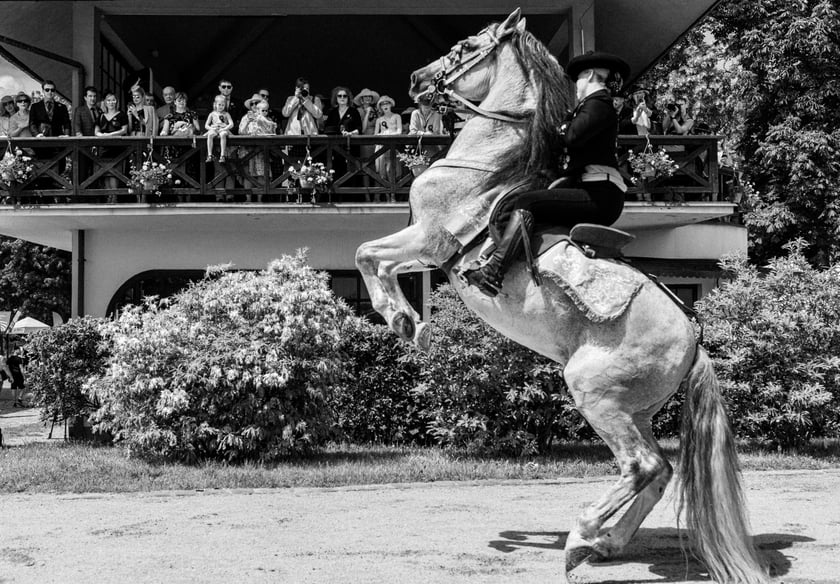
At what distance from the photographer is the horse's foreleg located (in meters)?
6.34

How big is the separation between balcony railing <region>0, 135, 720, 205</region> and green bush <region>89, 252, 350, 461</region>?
5.04m

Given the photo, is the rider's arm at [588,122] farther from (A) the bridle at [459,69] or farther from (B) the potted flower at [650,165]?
(B) the potted flower at [650,165]

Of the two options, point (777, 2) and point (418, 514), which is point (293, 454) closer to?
point (418, 514)

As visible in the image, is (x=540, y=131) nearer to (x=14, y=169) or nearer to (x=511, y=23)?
(x=511, y=23)

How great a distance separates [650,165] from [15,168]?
1132 centimetres

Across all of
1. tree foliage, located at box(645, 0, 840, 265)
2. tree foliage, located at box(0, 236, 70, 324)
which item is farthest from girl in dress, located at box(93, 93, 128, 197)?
tree foliage, located at box(0, 236, 70, 324)

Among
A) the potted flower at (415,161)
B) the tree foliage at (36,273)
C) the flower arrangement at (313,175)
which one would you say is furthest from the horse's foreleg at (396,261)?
the tree foliage at (36,273)

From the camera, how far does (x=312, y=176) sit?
1722 cm

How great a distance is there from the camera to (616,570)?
6.21 meters

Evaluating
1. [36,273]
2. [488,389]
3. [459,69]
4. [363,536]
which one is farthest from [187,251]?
[36,273]

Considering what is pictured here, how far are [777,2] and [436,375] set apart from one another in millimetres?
21550

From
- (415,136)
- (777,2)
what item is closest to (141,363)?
(415,136)

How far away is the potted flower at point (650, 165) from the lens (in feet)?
56.7

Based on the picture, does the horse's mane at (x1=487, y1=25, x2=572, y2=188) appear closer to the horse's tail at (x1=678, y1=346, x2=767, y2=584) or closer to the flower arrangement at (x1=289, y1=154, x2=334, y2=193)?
the horse's tail at (x1=678, y1=346, x2=767, y2=584)
